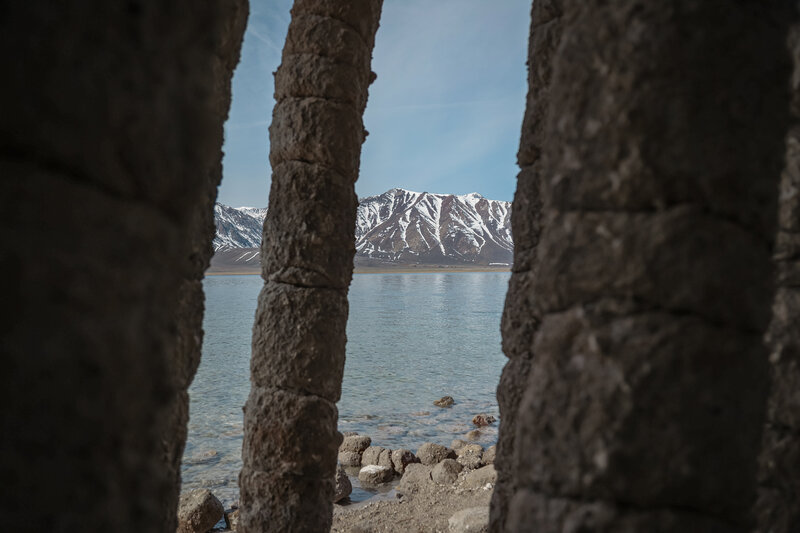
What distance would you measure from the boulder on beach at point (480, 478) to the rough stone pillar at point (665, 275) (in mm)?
8360

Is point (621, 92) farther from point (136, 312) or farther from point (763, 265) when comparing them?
point (136, 312)

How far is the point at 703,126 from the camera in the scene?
210cm

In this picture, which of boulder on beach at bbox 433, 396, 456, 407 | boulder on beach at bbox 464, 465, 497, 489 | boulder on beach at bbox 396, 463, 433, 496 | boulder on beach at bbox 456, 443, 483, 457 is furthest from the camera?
boulder on beach at bbox 433, 396, 456, 407

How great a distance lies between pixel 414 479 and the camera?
11141 mm

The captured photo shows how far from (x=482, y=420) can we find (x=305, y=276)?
1112 centimetres

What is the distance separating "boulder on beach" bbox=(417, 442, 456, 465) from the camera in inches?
476

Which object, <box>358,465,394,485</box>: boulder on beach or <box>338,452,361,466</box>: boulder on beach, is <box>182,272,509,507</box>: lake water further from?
<box>338,452,361,466</box>: boulder on beach

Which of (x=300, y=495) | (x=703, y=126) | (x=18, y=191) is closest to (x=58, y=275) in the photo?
(x=18, y=191)

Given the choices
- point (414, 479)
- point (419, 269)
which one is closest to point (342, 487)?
point (414, 479)

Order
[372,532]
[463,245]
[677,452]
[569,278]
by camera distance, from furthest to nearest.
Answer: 1. [463,245]
2. [372,532]
3. [569,278]
4. [677,452]

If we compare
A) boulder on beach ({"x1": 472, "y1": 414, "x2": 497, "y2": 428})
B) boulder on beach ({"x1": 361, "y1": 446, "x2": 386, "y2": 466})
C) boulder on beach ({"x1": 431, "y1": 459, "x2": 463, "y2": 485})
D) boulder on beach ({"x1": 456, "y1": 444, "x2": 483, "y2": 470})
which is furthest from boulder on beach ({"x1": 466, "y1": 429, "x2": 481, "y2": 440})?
boulder on beach ({"x1": 431, "y1": 459, "x2": 463, "y2": 485})

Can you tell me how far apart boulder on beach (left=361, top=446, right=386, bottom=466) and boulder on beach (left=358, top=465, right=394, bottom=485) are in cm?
72

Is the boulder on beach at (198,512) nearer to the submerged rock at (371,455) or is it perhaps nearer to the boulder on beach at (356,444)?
the submerged rock at (371,455)

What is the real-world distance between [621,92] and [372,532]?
24.4 ft
